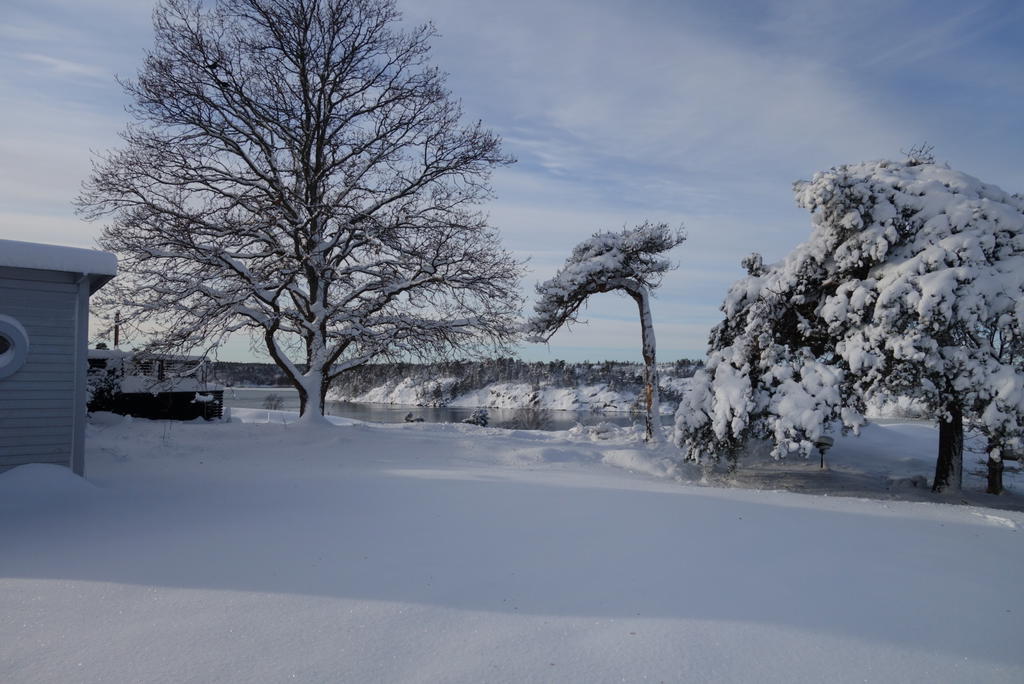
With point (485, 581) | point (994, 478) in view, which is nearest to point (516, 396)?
point (994, 478)

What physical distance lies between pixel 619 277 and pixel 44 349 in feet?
34.3

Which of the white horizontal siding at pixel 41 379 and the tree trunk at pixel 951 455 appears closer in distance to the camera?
the white horizontal siding at pixel 41 379

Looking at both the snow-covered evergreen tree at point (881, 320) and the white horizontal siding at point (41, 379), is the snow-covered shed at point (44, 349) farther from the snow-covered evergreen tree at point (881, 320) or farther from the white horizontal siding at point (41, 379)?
the snow-covered evergreen tree at point (881, 320)

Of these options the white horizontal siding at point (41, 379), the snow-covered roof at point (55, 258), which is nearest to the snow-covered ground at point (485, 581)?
the white horizontal siding at point (41, 379)

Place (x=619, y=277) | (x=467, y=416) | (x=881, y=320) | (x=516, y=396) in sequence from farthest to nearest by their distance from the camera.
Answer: (x=516, y=396) → (x=467, y=416) → (x=619, y=277) → (x=881, y=320)

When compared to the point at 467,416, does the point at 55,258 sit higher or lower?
higher

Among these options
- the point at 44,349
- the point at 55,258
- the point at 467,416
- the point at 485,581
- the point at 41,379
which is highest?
the point at 55,258

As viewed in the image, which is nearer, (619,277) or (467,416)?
(619,277)

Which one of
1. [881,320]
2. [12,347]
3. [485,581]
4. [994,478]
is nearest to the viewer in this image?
[485,581]

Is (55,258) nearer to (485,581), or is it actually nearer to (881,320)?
(485,581)

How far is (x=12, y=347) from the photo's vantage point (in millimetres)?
7004

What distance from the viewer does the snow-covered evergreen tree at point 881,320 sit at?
8234mm

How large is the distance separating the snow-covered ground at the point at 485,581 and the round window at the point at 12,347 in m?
1.17

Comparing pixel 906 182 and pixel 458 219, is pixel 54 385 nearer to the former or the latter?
pixel 458 219
